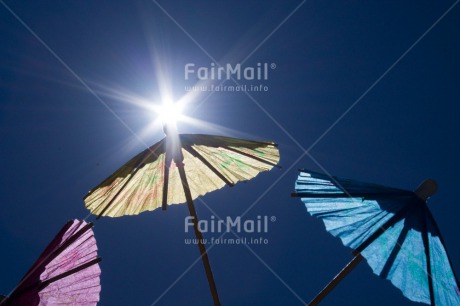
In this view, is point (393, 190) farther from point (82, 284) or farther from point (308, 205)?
point (82, 284)

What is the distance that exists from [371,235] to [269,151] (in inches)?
54.3

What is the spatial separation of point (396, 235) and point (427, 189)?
19.1 inches

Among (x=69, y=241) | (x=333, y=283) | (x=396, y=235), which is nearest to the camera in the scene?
(x=333, y=283)

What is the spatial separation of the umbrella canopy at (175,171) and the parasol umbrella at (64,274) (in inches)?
13.5

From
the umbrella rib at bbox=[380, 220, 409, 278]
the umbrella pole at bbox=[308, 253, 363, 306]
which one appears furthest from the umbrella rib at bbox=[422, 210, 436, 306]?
the umbrella pole at bbox=[308, 253, 363, 306]

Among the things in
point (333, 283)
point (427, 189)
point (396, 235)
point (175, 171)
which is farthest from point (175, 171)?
point (427, 189)

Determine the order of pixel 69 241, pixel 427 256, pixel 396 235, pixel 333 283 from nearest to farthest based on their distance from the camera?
pixel 333 283
pixel 427 256
pixel 396 235
pixel 69 241

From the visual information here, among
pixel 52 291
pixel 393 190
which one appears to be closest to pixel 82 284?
pixel 52 291

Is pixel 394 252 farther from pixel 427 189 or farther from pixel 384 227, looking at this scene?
pixel 427 189

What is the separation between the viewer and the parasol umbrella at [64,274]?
126 inches

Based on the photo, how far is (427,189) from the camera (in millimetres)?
3373

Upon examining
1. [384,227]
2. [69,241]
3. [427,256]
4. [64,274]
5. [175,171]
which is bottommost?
[427,256]

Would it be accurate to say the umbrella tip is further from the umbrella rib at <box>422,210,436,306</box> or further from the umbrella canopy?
the umbrella canopy

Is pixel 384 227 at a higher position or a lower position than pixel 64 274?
lower
